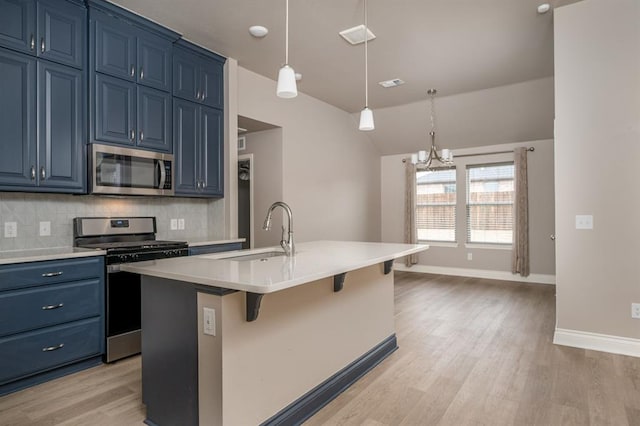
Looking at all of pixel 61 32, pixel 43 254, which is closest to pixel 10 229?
pixel 43 254

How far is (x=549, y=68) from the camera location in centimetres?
459

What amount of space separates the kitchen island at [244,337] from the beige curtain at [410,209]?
487 cm

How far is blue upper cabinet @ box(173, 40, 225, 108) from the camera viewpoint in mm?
3729

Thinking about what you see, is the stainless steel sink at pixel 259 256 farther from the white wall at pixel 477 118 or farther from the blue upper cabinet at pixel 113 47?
the white wall at pixel 477 118

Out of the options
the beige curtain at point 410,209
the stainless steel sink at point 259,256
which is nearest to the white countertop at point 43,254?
the stainless steel sink at point 259,256

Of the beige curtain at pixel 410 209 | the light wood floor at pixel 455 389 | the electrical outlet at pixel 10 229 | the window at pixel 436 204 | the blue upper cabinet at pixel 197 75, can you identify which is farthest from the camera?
the beige curtain at pixel 410 209

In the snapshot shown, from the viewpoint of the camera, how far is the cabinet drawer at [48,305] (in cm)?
244

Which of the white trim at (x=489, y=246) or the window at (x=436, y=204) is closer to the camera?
the white trim at (x=489, y=246)

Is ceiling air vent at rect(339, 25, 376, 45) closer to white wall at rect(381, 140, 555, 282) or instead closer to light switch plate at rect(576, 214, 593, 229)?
light switch plate at rect(576, 214, 593, 229)

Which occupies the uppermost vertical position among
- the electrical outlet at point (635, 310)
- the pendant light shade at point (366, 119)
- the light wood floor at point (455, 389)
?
the pendant light shade at point (366, 119)

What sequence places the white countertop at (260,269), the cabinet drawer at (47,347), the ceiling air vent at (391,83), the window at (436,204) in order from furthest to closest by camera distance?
the window at (436,204)
the ceiling air vent at (391,83)
the cabinet drawer at (47,347)
the white countertop at (260,269)

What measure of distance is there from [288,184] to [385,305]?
2.50 metres

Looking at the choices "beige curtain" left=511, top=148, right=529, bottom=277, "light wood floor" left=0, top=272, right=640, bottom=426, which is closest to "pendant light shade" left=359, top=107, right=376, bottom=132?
"light wood floor" left=0, top=272, right=640, bottom=426

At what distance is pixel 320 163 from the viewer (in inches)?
228
